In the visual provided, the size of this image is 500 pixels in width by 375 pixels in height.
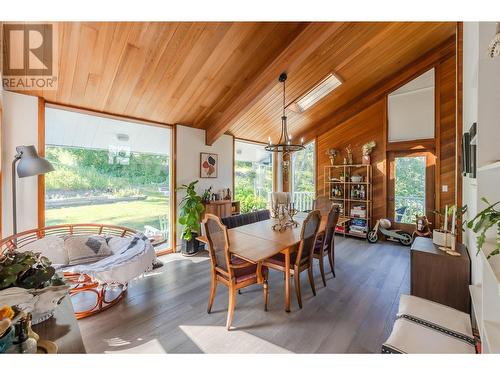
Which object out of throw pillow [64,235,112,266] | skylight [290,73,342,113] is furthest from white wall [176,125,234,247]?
skylight [290,73,342,113]

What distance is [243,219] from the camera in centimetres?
327

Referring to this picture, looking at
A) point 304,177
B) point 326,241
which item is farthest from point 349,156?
point 326,241

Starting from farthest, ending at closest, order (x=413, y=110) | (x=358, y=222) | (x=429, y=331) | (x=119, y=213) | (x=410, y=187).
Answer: (x=358, y=222) < (x=410, y=187) < (x=413, y=110) < (x=119, y=213) < (x=429, y=331)

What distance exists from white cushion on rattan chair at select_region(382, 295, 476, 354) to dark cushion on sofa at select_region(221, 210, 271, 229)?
→ 2.07 m

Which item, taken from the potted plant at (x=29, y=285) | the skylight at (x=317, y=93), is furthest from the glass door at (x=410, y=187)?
the potted plant at (x=29, y=285)

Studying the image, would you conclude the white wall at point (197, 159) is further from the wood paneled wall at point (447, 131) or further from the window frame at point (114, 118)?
the wood paneled wall at point (447, 131)

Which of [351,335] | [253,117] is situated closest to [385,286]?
[351,335]

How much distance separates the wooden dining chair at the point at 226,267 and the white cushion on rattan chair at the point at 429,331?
121cm

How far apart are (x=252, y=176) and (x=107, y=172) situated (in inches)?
134

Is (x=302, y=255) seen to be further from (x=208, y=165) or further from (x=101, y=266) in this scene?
(x=208, y=165)

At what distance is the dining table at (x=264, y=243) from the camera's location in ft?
6.22
